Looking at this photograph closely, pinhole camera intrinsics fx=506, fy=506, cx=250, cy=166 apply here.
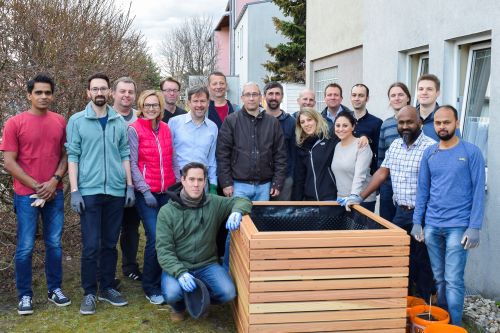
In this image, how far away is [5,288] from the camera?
5043 millimetres

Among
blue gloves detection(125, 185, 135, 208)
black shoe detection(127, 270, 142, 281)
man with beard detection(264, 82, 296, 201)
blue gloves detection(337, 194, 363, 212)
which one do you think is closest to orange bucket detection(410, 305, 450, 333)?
blue gloves detection(337, 194, 363, 212)

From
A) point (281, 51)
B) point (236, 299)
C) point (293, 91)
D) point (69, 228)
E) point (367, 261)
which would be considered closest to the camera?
point (367, 261)

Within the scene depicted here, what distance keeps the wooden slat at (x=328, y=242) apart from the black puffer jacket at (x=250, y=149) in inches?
58.5

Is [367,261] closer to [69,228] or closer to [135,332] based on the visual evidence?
[135,332]

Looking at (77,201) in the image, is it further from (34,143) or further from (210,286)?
(210,286)

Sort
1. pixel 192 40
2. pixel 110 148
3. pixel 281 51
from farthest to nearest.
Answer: pixel 192 40 → pixel 281 51 → pixel 110 148

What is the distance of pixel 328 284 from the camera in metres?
3.58

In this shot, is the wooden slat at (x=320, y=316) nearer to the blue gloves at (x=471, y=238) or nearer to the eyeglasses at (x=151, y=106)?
the blue gloves at (x=471, y=238)

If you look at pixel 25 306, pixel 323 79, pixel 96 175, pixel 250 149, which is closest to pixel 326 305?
Answer: pixel 250 149

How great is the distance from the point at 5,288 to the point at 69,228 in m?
1.58

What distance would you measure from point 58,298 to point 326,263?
2601 millimetres

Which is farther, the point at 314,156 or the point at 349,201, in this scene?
the point at 314,156

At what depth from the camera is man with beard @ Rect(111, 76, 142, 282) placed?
5090mm

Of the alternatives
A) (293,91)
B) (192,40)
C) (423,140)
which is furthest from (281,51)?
(192,40)
